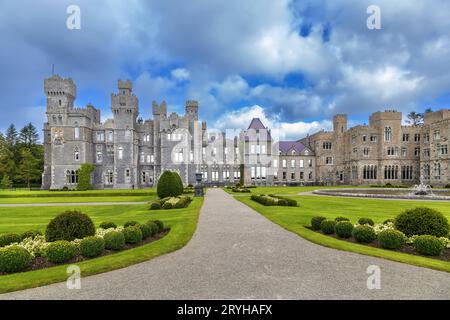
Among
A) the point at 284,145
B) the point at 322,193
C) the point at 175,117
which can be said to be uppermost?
the point at 175,117

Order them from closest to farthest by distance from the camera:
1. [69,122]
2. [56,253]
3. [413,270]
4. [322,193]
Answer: [413,270] → [56,253] → [322,193] → [69,122]

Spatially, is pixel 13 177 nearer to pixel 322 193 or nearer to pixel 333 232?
pixel 322 193

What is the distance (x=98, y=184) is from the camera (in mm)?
61250

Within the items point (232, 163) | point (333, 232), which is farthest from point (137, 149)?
point (333, 232)

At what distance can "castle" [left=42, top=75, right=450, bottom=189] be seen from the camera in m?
58.7

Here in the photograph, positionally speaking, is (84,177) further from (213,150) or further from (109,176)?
(213,150)

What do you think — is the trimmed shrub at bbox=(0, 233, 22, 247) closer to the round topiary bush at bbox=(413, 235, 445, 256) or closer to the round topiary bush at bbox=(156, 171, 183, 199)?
the round topiary bush at bbox=(413, 235, 445, 256)

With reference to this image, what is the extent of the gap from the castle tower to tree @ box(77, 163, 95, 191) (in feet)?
81.8

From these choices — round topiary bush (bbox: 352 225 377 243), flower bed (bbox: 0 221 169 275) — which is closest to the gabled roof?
round topiary bush (bbox: 352 225 377 243)

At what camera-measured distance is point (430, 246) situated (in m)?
10.1

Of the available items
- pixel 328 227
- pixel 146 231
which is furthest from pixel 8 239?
pixel 328 227

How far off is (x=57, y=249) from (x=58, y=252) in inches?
4.3

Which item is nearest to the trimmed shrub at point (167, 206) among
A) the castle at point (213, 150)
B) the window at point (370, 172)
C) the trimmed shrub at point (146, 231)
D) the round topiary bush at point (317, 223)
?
the trimmed shrub at point (146, 231)
